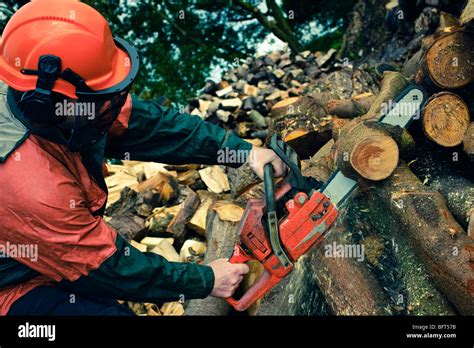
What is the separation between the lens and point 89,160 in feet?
8.10

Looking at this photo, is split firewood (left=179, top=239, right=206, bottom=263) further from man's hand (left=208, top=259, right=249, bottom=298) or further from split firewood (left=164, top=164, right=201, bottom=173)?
man's hand (left=208, top=259, right=249, bottom=298)

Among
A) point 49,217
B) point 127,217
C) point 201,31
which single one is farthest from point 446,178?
point 201,31

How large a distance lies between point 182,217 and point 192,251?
0.35 m

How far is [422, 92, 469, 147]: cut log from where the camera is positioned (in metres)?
3.08

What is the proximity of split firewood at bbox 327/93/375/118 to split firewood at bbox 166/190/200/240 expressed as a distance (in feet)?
4.04

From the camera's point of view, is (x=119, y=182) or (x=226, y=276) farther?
(x=119, y=182)

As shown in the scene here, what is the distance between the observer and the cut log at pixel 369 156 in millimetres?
2803

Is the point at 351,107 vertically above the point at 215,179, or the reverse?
the point at 351,107

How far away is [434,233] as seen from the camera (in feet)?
9.01

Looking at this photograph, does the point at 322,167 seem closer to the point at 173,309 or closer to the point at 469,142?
the point at 469,142

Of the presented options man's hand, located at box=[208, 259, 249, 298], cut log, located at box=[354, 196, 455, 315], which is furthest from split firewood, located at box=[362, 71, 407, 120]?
man's hand, located at box=[208, 259, 249, 298]

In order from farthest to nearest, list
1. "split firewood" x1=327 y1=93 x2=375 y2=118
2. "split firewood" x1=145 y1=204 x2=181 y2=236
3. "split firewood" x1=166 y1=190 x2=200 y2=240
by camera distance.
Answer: "split firewood" x1=145 y1=204 x2=181 y2=236
"split firewood" x1=166 y1=190 x2=200 y2=240
"split firewood" x1=327 y1=93 x2=375 y2=118

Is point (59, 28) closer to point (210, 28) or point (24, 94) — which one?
point (24, 94)

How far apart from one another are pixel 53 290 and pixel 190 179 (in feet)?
8.35
